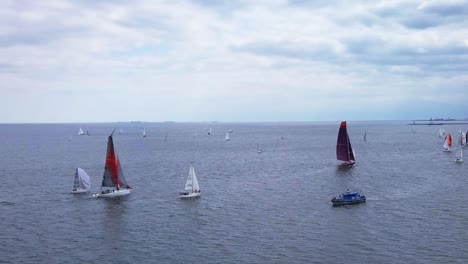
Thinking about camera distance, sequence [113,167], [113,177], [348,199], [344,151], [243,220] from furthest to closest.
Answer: [344,151], [113,177], [113,167], [348,199], [243,220]

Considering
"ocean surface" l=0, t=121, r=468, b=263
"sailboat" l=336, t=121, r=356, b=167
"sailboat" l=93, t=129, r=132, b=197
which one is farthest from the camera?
"sailboat" l=336, t=121, r=356, b=167

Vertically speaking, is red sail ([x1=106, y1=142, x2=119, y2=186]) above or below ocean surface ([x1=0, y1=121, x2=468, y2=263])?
above

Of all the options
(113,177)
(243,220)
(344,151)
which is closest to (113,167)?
(113,177)

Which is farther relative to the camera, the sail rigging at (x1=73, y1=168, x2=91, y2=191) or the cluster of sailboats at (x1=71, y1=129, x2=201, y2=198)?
the sail rigging at (x1=73, y1=168, x2=91, y2=191)

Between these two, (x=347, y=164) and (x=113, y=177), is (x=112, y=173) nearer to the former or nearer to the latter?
(x=113, y=177)

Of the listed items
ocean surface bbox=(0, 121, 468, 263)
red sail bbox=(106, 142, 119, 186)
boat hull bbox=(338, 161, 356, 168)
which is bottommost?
ocean surface bbox=(0, 121, 468, 263)

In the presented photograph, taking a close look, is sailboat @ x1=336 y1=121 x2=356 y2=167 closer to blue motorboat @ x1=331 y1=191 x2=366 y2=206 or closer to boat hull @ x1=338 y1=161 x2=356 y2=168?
boat hull @ x1=338 y1=161 x2=356 y2=168

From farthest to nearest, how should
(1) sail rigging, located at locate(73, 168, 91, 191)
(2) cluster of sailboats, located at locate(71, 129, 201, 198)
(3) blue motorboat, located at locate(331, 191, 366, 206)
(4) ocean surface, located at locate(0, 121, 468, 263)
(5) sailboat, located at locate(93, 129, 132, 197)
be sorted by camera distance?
1. (1) sail rigging, located at locate(73, 168, 91, 191)
2. (5) sailboat, located at locate(93, 129, 132, 197)
3. (2) cluster of sailboats, located at locate(71, 129, 201, 198)
4. (3) blue motorboat, located at locate(331, 191, 366, 206)
5. (4) ocean surface, located at locate(0, 121, 468, 263)

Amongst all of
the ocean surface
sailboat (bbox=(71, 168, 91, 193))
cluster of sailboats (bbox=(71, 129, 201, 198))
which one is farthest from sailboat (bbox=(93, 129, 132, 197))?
sailboat (bbox=(71, 168, 91, 193))

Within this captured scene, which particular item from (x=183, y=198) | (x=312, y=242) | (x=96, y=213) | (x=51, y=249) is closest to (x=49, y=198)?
(x=96, y=213)

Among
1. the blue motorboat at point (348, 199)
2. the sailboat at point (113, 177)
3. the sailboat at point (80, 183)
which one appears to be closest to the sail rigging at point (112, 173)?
the sailboat at point (113, 177)

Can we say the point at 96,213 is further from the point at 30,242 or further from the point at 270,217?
the point at 270,217
